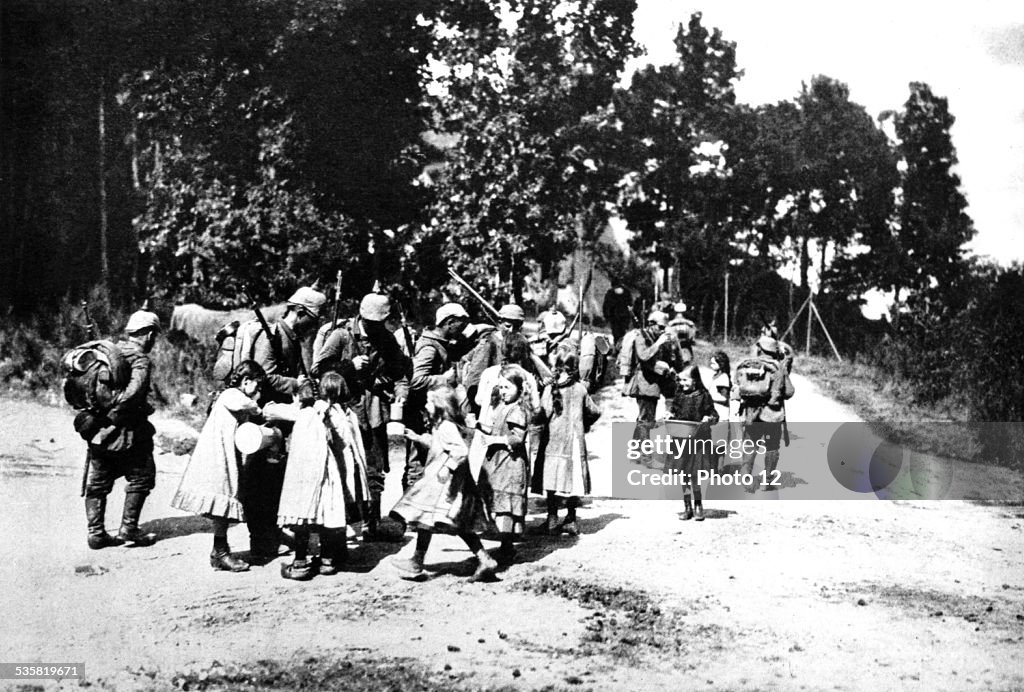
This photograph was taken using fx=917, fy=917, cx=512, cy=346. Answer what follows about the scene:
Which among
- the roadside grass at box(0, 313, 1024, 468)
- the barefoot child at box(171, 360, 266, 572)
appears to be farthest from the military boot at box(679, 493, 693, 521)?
the roadside grass at box(0, 313, 1024, 468)

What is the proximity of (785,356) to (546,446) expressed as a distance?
3640 mm

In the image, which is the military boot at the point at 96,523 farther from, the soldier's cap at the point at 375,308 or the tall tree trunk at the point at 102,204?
the tall tree trunk at the point at 102,204

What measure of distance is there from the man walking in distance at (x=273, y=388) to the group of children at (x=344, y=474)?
10cm

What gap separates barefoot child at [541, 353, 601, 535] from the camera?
685 cm

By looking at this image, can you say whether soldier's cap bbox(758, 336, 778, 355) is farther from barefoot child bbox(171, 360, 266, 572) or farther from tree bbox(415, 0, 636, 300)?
barefoot child bbox(171, 360, 266, 572)

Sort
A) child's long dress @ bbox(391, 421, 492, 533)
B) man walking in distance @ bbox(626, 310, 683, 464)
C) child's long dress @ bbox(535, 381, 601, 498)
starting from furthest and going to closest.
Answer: man walking in distance @ bbox(626, 310, 683, 464), child's long dress @ bbox(535, 381, 601, 498), child's long dress @ bbox(391, 421, 492, 533)

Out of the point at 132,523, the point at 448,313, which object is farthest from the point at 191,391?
the point at 448,313

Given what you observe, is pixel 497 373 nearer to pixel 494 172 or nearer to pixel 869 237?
pixel 494 172

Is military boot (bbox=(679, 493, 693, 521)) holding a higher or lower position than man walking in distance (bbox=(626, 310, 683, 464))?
lower

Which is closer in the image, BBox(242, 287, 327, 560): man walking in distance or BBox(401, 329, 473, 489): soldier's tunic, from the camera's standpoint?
BBox(242, 287, 327, 560): man walking in distance

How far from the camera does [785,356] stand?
31.1 ft

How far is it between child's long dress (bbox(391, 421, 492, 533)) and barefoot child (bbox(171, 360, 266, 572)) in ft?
3.25

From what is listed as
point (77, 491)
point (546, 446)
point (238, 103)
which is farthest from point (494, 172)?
point (77, 491)

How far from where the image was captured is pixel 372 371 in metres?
6.36
